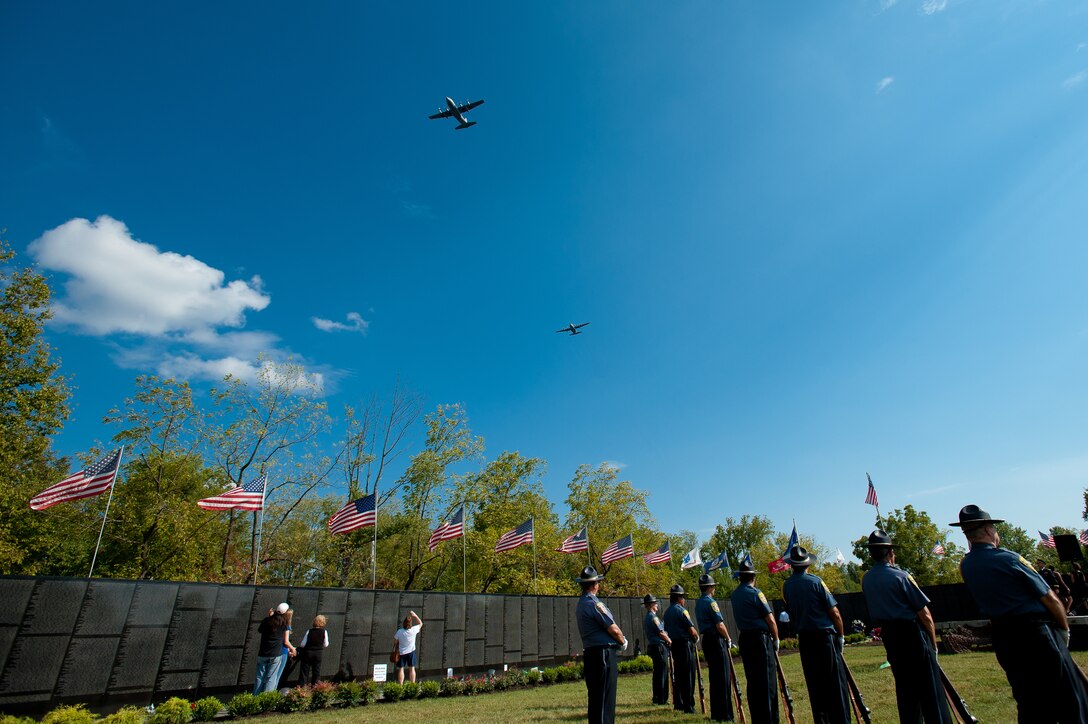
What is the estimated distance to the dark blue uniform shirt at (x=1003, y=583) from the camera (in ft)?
14.5

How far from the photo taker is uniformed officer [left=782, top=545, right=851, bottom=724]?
6.12 m

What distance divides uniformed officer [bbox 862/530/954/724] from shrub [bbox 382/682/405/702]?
33.5 ft

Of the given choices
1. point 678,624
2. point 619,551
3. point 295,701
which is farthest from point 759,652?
point 619,551

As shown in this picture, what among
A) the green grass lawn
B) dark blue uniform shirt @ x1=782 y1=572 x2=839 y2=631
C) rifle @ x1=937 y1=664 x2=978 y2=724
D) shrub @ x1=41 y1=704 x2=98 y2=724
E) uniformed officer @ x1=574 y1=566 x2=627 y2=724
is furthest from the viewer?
the green grass lawn

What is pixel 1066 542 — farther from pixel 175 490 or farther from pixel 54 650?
pixel 175 490

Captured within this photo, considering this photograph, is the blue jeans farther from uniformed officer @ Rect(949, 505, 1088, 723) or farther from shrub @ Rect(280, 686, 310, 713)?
uniformed officer @ Rect(949, 505, 1088, 723)

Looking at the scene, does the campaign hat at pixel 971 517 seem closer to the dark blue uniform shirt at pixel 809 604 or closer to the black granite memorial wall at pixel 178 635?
the dark blue uniform shirt at pixel 809 604

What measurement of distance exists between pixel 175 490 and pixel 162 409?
449 centimetres

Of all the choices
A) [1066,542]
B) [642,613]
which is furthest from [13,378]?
[1066,542]

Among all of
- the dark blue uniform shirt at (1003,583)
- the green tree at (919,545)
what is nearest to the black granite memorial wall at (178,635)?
the dark blue uniform shirt at (1003,583)

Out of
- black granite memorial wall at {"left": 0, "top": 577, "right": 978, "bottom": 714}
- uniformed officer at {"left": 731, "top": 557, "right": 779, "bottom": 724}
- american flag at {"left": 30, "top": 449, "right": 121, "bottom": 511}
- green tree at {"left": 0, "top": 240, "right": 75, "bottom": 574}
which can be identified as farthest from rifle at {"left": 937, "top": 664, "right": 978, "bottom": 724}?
green tree at {"left": 0, "top": 240, "right": 75, "bottom": 574}

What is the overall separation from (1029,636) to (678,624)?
6.08 m

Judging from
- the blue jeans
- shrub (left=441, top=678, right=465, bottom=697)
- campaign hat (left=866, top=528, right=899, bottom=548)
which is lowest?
shrub (left=441, top=678, right=465, bottom=697)

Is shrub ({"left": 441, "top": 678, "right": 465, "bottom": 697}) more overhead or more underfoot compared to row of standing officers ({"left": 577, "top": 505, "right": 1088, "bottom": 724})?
more underfoot
